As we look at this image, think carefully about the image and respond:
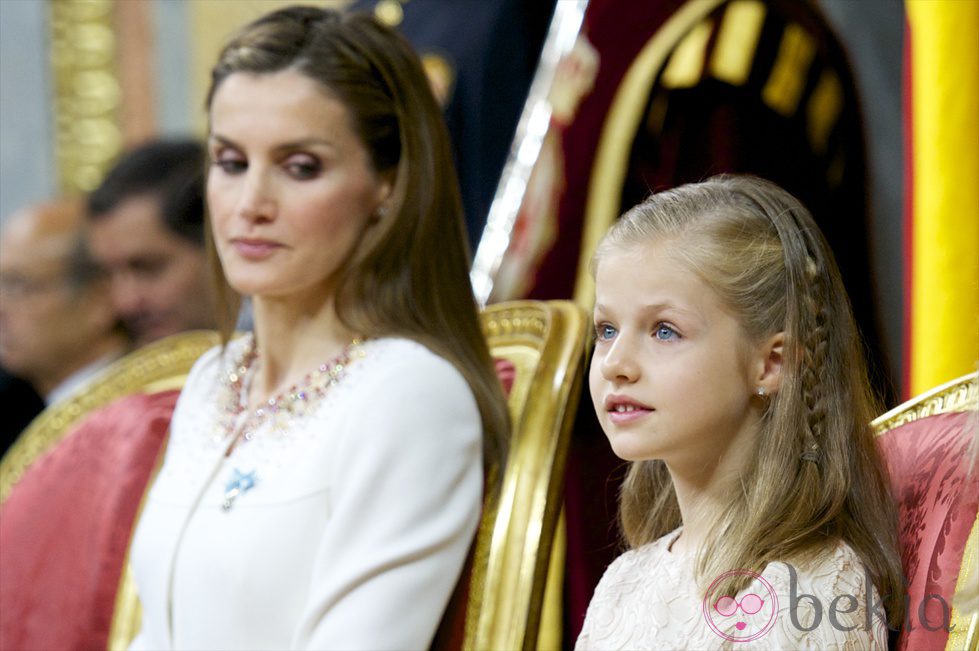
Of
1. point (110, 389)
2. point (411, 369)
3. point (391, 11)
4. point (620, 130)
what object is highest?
point (391, 11)

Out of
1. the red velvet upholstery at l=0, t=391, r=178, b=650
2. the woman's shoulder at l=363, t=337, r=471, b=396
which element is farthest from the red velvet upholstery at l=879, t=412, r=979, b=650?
the red velvet upholstery at l=0, t=391, r=178, b=650

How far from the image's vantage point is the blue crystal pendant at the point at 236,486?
150 cm

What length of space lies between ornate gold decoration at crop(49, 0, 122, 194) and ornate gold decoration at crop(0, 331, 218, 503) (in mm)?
1119

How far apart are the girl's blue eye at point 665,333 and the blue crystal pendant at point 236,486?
61cm

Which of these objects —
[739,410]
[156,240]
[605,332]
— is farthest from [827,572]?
[156,240]

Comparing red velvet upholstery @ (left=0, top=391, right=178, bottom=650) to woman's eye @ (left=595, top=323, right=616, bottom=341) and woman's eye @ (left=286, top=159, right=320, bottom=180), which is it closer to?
woman's eye @ (left=286, top=159, right=320, bottom=180)

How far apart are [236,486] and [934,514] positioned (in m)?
0.76

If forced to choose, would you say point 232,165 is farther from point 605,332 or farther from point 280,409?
point 605,332

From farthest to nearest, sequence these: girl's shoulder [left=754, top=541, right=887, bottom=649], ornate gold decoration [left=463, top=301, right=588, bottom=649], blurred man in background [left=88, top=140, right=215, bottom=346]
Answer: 1. blurred man in background [left=88, top=140, right=215, bottom=346]
2. ornate gold decoration [left=463, top=301, right=588, bottom=649]
3. girl's shoulder [left=754, top=541, right=887, bottom=649]

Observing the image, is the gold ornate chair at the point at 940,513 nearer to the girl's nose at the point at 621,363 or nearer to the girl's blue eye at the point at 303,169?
the girl's nose at the point at 621,363

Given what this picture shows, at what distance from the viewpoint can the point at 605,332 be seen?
3.56 ft

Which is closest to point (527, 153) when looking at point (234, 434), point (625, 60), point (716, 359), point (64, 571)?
point (625, 60)

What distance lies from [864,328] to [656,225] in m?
0.66

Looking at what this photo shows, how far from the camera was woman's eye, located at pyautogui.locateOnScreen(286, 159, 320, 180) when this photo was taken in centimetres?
156
